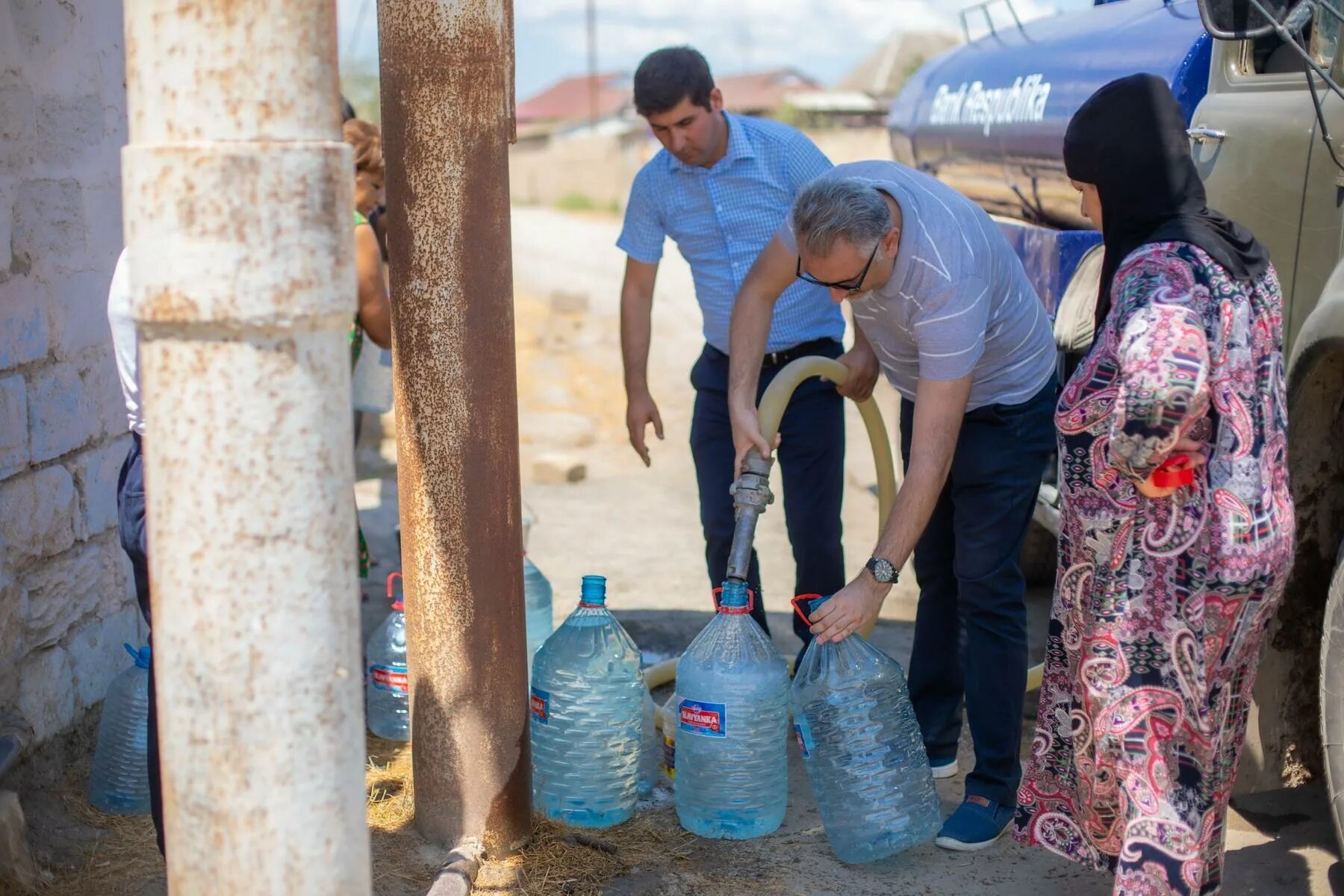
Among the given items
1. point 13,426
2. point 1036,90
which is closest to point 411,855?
point 13,426

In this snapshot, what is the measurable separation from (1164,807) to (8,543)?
308cm

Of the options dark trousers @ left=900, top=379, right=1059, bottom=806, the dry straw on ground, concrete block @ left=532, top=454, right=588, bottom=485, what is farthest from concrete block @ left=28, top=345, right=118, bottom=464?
concrete block @ left=532, top=454, right=588, bottom=485

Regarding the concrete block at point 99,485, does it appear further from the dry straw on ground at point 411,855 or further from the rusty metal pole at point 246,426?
the rusty metal pole at point 246,426

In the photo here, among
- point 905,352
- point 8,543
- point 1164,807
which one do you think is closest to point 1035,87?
point 905,352

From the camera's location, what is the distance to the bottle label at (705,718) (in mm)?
3609

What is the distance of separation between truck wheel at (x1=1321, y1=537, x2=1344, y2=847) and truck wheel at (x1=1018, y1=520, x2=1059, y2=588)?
9.12 feet

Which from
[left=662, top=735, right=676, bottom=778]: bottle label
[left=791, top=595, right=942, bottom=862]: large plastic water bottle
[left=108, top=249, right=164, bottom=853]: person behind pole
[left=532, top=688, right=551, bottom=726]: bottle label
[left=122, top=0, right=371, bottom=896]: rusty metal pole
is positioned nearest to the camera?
[left=122, top=0, right=371, bottom=896]: rusty metal pole

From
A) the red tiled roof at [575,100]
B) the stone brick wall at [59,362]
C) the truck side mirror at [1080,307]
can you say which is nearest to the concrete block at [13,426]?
the stone brick wall at [59,362]

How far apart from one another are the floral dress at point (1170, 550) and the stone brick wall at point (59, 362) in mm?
2838

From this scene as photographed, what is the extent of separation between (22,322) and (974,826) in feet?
9.87

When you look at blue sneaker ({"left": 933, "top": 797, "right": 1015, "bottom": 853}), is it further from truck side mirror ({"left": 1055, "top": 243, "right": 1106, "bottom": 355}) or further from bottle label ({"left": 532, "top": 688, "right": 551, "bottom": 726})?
truck side mirror ({"left": 1055, "top": 243, "right": 1106, "bottom": 355})

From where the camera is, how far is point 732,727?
3.62 metres

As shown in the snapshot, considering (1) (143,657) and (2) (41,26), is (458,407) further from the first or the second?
(2) (41,26)

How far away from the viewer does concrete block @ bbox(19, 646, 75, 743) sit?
151 inches
